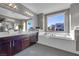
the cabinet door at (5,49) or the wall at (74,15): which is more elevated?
the wall at (74,15)

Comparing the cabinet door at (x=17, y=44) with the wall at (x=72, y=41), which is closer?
the cabinet door at (x=17, y=44)

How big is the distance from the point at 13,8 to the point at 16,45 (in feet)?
3.95

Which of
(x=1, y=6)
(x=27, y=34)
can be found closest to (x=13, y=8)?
(x=1, y=6)

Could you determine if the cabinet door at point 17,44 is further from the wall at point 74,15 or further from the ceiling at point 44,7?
the wall at point 74,15

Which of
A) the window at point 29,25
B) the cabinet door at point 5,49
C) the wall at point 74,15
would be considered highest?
the wall at point 74,15

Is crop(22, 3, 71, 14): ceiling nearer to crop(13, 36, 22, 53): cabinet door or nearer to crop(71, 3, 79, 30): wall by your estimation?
crop(71, 3, 79, 30): wall

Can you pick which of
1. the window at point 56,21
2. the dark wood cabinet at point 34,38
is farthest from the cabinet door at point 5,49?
the window at point 56,21

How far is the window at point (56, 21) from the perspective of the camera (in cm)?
317

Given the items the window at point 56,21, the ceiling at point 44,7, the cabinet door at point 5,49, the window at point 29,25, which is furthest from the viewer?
the window at point 29,25

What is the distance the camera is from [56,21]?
3.21 meters

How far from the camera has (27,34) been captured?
3633 millimetres

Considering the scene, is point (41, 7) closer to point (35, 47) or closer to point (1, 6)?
point (1, 6)

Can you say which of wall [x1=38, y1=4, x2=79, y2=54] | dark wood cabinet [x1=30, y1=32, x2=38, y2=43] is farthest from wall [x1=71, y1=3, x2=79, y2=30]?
dark wood cabinet [x1=30, y1=32, x2=38, y2=43]

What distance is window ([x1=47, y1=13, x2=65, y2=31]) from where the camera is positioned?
317cm
